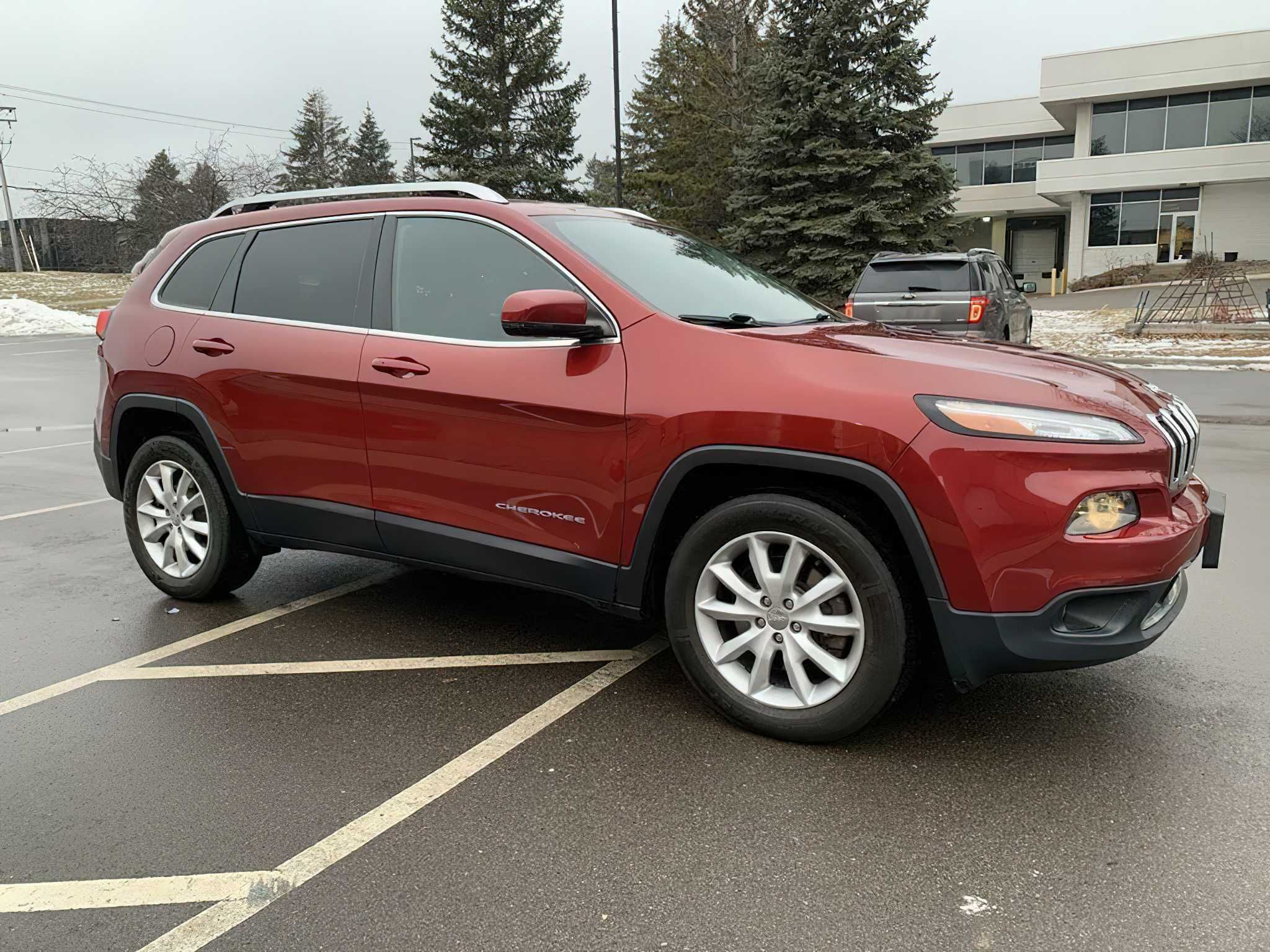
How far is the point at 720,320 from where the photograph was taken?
3.65 metres

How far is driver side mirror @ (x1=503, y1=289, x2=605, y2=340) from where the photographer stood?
3.32 m

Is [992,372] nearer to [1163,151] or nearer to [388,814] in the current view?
[388,814]

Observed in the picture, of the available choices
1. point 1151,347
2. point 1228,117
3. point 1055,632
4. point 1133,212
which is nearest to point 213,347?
point 1055,632

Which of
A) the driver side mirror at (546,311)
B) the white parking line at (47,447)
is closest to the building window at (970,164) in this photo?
the white parking line at (47,447)

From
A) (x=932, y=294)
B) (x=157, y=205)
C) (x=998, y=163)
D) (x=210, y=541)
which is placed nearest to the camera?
(x=210, y=541)

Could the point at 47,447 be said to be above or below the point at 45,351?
below

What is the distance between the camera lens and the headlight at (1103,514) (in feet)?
9.36

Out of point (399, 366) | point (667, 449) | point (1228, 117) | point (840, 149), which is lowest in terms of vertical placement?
point (667, 449)

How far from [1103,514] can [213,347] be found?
3.65 meters

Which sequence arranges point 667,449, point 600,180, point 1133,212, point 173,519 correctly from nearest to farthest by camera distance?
point 667,449
point 173,519
point 1133,212
point 600,180

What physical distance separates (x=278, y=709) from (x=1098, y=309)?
1236 inches

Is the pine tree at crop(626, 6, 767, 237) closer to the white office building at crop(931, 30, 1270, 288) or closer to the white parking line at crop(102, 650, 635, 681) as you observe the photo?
the white office building at crop(931, 30, 1270, 288)

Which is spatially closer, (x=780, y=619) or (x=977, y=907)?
(x=977, y=907)

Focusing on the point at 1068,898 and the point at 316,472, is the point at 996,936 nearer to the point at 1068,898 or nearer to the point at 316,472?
the point at 1068,898
